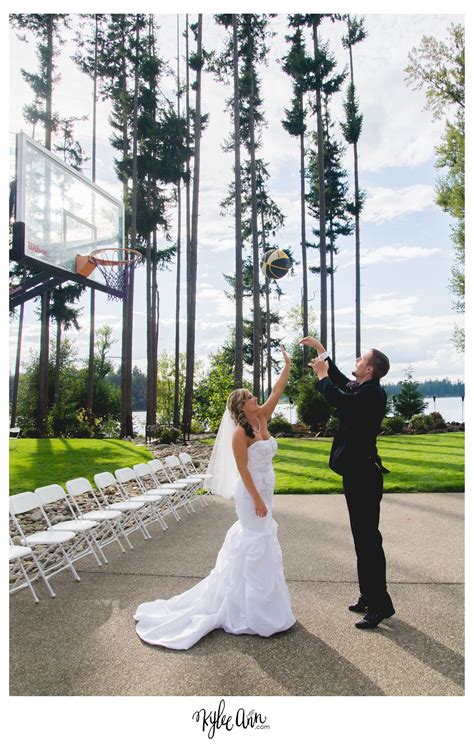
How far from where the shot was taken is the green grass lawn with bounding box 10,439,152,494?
1103cm

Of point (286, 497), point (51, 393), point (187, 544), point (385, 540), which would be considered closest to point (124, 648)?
point (187, 544)

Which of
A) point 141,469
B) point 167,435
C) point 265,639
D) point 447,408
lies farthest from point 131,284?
point 265,639

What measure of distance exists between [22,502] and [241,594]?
2741 millimetres

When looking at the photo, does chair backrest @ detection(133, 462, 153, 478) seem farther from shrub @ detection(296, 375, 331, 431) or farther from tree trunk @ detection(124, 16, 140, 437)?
tree trunk @ detection(124, 16, 140, 437)

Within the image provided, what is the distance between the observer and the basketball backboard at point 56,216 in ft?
21.9

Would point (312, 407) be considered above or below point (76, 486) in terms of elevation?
above

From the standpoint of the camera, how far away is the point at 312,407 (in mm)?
19219

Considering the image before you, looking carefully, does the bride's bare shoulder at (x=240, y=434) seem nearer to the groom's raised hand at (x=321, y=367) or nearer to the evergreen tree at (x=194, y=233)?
the groom's raised hand at (x=321, y=367)

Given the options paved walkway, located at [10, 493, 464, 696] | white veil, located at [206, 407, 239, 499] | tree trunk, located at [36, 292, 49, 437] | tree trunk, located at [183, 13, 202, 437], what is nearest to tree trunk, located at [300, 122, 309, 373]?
tree trunk, located at [183, 13, 202, 437]

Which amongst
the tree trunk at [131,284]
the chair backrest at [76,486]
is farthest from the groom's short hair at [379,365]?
the tree trunk at [131,284]

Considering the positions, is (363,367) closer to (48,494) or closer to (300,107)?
(48,494)

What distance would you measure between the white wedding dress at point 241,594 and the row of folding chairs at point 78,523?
139 centimetres

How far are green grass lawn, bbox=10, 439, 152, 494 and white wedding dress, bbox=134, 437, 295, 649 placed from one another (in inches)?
261
